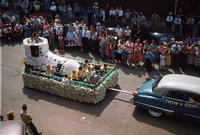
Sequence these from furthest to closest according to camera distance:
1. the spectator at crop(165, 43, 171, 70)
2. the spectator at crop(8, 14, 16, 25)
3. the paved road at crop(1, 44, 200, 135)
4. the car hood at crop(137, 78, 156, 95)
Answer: the spectator at crop(8, 14, 16, 25), the spectator at crop(165, 43, 171, 70), the car hood at crop(137, 78, 156, 95), the paved road at crop(1, 44, 200, 135)

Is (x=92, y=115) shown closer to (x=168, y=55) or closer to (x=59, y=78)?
(x=59, y=78)

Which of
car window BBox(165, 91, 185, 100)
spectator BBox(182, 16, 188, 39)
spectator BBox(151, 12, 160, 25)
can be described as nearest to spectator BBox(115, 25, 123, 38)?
spectator BBox(151, 12, 160, 25)

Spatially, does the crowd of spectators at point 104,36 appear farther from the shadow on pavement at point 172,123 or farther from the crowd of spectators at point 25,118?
the crowd of spectators at point 25,118

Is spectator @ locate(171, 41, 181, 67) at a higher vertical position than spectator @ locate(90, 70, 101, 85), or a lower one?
higher

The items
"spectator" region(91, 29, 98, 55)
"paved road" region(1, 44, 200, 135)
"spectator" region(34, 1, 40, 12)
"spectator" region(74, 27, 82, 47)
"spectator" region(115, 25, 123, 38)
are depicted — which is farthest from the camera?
"spectator" region(34, 1, 40, 12)

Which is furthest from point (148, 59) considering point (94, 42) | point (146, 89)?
point (146, 89)

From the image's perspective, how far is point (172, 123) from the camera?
413 inches

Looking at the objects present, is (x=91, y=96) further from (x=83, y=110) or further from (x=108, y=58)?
(x=108, y=58)

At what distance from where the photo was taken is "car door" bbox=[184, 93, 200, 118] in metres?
9.62

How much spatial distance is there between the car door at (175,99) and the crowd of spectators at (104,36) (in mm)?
4946

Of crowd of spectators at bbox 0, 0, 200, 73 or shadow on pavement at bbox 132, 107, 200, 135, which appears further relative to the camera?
crowd of spectators at bbox 0, 0, 200, 73

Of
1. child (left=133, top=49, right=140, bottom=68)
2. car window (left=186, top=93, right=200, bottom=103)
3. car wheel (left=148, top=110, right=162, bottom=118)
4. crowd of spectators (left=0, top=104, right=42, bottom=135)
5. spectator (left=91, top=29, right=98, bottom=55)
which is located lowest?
car wheel (left=148, top=110, right=162, bottom=118)

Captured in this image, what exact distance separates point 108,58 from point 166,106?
7.07 metres

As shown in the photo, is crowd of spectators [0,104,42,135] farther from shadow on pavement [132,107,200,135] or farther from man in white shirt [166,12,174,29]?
man in white shirt [166,12,174,29]
